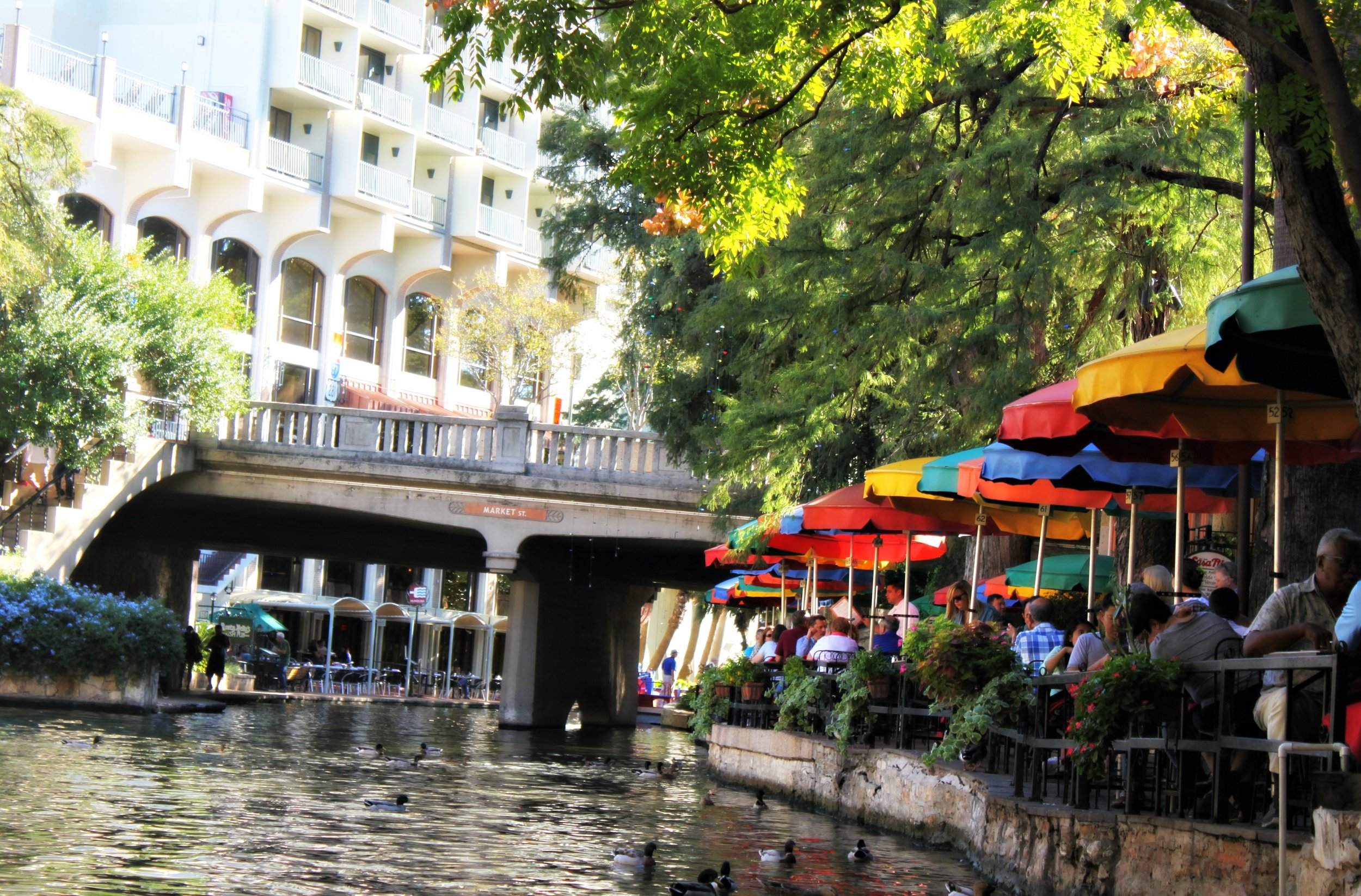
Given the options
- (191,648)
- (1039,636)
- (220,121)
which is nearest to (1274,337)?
(1039,636)

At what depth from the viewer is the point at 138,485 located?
31.6 meters

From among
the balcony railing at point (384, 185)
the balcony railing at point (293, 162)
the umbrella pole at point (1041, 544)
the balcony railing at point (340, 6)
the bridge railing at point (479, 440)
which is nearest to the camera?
the umbrella pole at point (1041, 544)

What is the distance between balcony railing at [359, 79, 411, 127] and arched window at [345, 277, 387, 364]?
4.78 meters

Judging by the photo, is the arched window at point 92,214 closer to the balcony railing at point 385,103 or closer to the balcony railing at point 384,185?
the balcony railing at point 384,185

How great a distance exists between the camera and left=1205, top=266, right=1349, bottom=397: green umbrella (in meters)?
7.43

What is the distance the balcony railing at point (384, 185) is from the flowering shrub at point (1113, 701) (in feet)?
133

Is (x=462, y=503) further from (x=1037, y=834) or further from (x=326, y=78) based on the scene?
(x=1037, y=834)

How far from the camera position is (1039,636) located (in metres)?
12.1

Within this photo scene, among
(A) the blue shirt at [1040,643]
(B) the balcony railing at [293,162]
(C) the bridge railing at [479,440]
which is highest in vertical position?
(B) the balcony railing at [293,162]

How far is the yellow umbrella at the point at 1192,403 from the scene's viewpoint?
8.73m

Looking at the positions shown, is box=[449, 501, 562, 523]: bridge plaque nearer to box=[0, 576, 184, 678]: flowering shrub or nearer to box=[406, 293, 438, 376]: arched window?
box=[0, 576, 184, 678]: flowering shrub

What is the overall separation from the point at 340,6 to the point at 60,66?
31.9ft

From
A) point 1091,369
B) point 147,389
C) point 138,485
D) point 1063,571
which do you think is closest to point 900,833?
point 1091,369

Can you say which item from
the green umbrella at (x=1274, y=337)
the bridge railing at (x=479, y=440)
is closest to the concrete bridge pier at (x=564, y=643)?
the bridge railing at (x=479, y=440)
